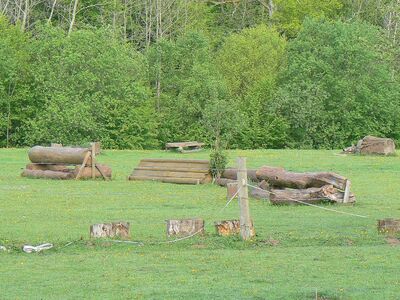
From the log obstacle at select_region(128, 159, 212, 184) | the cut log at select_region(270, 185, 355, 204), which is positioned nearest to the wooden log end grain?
the cut log at select_region(270, 185, 355, 204)

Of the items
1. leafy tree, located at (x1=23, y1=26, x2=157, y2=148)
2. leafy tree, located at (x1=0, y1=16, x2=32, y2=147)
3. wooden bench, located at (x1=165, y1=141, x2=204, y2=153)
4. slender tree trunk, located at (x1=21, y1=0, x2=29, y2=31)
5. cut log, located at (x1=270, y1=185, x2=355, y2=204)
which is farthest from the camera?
slender tree trunk, located at (x1=21, y1=0, x2=29, y2=31)

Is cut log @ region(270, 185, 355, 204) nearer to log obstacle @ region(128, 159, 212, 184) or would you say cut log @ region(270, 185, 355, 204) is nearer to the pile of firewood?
the pile of firewood

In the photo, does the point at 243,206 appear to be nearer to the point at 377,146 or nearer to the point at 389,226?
the point at 389,226

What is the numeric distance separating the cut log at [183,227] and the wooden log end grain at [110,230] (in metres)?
0.76

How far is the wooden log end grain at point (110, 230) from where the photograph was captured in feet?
58.6

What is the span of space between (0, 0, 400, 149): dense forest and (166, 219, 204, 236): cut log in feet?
127

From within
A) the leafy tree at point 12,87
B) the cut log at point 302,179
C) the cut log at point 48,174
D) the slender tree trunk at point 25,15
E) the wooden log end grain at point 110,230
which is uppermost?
the slender tree trunk at point 25,15

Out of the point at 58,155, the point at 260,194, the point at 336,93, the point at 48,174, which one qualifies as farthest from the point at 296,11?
the point at 260,194

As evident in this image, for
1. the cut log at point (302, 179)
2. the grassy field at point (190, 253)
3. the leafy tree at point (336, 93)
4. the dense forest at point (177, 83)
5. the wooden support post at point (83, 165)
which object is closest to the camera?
the grassy field at point (190, 253)

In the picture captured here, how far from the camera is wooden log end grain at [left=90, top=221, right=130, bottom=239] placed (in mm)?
17875

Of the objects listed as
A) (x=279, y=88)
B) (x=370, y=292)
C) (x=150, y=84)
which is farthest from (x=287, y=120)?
(x=370, y=292)

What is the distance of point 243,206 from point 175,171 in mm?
15951

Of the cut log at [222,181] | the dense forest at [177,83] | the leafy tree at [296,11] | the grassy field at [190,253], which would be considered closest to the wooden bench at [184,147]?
the dense forest at [177,83]

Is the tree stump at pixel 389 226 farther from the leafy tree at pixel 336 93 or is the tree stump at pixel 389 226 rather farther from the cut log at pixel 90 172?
the leafy tree at pixel 336 93
